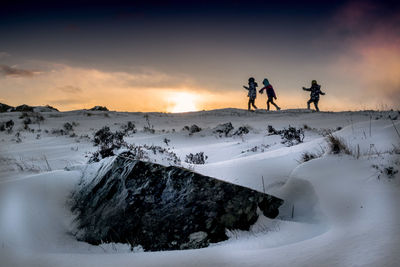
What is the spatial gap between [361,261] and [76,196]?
256cm

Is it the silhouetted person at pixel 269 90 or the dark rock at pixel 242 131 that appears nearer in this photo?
the dark rock at pixel 242 131

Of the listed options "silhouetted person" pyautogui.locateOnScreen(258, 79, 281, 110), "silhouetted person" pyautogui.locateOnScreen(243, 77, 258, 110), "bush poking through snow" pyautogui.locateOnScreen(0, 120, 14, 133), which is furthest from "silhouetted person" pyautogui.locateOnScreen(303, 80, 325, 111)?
"bush poking through snow" pyautogui.locateOnScreen(0, 120, 14, 133)

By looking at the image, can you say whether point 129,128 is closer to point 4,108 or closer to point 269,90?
point 269,90

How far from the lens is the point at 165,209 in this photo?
242 cm

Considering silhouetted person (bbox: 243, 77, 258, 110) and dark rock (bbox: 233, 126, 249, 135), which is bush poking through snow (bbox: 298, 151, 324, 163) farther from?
silhouetted person (bbox: 243, 77, 258, 110)

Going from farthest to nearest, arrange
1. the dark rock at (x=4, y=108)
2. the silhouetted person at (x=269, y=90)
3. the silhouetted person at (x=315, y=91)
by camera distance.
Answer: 1. the dark rock at (x=4, y=108)
2. the silhouetted person at (x=315, y=91)
3. the silhouetted person at (x=269, y=90)

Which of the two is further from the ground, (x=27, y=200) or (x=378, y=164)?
(x=378, y=164)

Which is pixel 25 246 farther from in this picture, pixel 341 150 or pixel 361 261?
pixel 341 150

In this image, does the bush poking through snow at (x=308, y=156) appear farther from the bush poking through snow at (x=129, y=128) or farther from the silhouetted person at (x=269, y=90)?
the silhouetted person at (x=269, y=90)

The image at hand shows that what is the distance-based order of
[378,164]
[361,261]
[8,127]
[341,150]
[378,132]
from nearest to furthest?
[361,261]
[378,164]
[341,150]
[378,132]
[8,127]

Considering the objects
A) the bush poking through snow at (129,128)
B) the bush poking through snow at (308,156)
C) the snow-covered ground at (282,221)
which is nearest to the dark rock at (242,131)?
the bush poking through snow at (129,128)

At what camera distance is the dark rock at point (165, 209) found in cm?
225

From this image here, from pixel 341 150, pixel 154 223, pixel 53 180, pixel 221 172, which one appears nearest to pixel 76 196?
pixel 53 180

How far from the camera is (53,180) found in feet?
10.1
